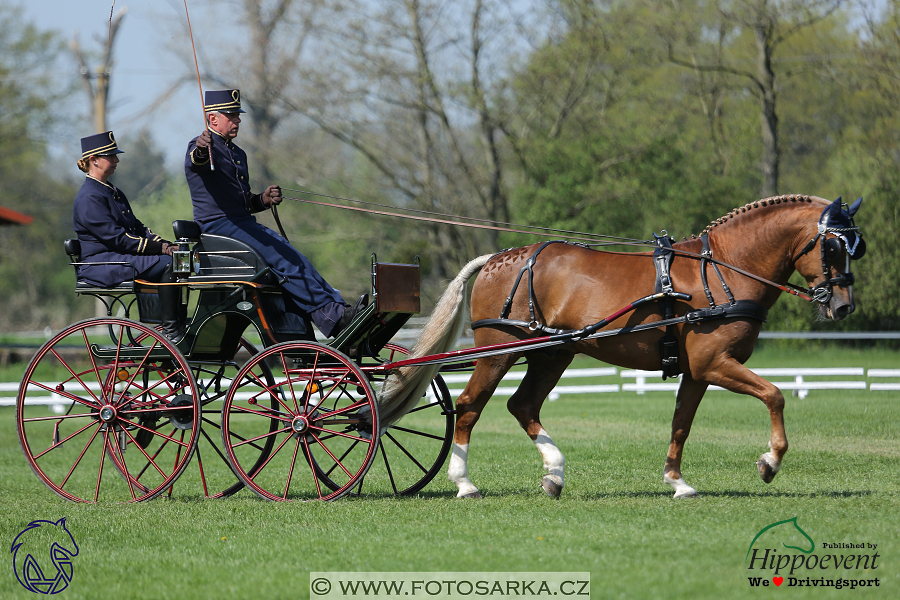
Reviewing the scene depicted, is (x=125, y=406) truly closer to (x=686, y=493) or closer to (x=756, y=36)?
(x=686, y=493)

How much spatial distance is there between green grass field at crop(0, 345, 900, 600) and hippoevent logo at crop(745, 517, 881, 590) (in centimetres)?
3

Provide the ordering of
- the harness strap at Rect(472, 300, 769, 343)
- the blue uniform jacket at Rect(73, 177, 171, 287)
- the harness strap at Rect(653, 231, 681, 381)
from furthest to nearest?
1. the blue uniform jacket at Rect(73, 177, 171, 287)
2. the harness strap at Rect(653, 231, 681, 381)
3. the harness strap at Rect(472, 300, 769, 343)

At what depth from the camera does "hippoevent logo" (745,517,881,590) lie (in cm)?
445

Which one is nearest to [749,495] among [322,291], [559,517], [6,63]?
[559,517]

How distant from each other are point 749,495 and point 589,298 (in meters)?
1.77

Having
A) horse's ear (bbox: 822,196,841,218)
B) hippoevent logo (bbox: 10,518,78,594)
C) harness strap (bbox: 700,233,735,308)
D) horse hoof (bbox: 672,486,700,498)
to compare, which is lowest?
horse hoof (bbox: 672,486,700,498)

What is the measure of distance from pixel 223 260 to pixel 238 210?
51 cm

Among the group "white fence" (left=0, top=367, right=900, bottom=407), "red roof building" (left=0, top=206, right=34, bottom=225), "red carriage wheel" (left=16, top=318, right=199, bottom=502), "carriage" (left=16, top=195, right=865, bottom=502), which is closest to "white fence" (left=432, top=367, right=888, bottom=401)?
"white fence" (left=0, top=367, right=900, bottom=407)

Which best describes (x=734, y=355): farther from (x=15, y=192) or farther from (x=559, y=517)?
(x=15, y=192)

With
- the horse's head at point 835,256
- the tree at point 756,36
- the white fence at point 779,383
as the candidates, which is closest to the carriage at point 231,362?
the horse's head at point 835,256

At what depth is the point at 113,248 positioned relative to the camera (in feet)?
23.4

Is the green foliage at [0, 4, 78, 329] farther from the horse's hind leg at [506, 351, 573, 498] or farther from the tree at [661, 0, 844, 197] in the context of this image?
the horse's hind leg at [506, 351, 573, 498]

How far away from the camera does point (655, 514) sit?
19.4 ft

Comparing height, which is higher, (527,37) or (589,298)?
(527,37)
